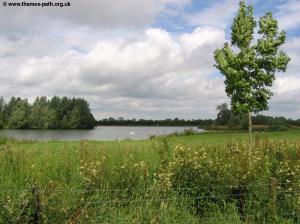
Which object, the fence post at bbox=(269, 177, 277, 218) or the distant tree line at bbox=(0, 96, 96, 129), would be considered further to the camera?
the distant tree line at bbox=(0, 96, 96, 129)

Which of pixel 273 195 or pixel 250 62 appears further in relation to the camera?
pixel 250 62

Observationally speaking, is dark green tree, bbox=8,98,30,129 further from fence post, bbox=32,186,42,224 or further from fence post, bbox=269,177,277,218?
fence post, bbox=269,177,277,218

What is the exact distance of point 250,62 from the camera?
61.9ft

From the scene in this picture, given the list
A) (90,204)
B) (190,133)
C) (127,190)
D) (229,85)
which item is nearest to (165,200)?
(127,190)

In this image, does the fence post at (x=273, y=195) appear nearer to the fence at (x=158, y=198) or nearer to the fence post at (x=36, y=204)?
the fence at (x=158, y=198)

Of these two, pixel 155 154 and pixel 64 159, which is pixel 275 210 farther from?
pixel 64 159

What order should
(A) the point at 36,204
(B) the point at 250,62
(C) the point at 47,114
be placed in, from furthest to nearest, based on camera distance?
(C) the point at 47,114, (B) the point at 250,62, (A) the point at 36,204

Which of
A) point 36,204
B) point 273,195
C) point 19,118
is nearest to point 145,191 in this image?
point 36,204

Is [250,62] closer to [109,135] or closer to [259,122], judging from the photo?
[109,135]

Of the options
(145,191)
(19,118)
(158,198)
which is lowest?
(158,198)

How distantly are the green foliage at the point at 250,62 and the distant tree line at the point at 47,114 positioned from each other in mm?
97966

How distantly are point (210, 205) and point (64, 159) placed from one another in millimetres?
4278

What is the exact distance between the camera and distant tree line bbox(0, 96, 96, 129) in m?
112

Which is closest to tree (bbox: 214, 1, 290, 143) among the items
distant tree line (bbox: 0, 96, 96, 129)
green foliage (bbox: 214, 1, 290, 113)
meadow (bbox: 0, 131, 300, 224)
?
green foliage (bbox: 214, 1, 290, 113)
